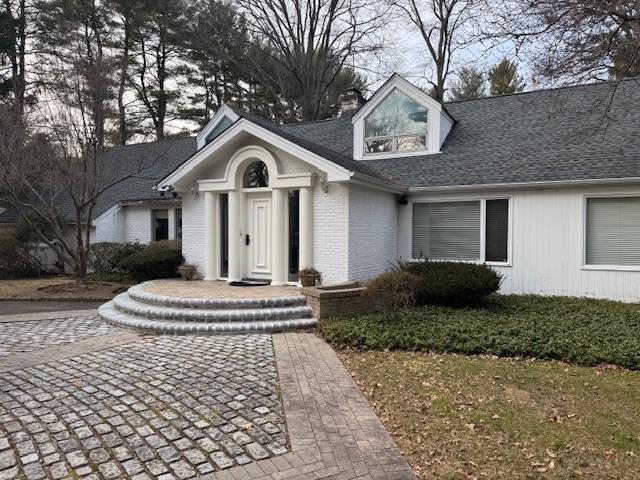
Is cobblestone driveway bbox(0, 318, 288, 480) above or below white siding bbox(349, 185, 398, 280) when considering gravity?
below

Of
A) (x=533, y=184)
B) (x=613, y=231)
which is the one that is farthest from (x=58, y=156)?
(x=613, y=231)

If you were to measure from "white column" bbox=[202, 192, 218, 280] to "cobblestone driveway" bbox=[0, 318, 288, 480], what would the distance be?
5.38m

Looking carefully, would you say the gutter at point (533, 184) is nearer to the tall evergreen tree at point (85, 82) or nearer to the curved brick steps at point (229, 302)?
the curved brick steps at point (229, 302)

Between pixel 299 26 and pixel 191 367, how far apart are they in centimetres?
2439

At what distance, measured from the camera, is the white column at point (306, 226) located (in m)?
10.5

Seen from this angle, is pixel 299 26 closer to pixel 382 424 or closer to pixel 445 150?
pixel 445 150

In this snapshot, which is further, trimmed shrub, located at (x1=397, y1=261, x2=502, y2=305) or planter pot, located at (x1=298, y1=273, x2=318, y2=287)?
planter pot, located at (x1=298, y1=273, x2=318, y2=287)

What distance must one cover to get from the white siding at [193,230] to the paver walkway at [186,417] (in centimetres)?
575

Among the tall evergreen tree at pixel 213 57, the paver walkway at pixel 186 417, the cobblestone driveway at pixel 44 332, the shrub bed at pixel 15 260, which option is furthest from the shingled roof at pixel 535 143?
the tall evergreen tree at pixel 213 57

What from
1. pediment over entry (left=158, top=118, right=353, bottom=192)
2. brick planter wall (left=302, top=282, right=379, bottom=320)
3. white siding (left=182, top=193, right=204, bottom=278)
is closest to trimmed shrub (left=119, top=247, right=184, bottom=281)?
white siding (left=182, top=193, right=204, bottom=278)

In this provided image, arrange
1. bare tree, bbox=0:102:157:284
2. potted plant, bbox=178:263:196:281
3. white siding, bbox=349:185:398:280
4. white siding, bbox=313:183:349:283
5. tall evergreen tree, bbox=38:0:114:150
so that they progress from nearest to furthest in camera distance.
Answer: white siding, bbox=313:183:349:283 < white siding, bbox=349:185:398:280 < potted plant, bbox=178:263:196:281 < tall evergreen tree, bbox=38:0:114:150 < bare tree, bbox=0:102:157:284

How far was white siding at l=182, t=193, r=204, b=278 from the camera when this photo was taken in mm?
12297

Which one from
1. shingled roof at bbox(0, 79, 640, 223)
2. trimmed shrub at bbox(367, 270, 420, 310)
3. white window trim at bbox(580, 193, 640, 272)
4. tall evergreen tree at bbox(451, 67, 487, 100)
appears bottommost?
trimmed shrub at bbox(367, 270, 420, 310)

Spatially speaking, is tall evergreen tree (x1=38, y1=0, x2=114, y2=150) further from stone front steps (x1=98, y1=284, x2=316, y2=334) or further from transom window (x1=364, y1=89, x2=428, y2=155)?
transom window (x1=364, y1=89, x2=428, y2=155)
